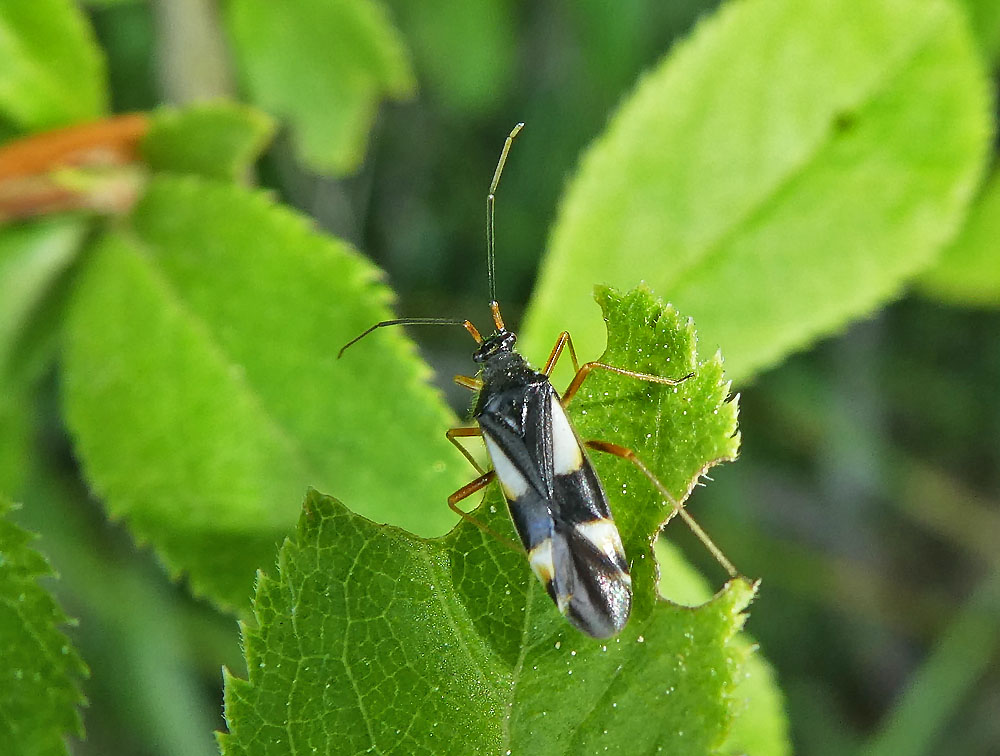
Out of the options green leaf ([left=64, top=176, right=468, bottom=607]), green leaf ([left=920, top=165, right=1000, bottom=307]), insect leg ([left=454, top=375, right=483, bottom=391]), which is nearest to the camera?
green leaf ([left=64, top=176, right=468, bottom=607])

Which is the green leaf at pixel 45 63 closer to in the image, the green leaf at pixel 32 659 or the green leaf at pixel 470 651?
the green leaf at pixel 32 659

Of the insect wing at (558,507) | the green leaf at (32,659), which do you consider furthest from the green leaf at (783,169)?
the green leaf at (32,659)

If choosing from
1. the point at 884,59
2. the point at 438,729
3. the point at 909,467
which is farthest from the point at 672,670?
the point at 909,467

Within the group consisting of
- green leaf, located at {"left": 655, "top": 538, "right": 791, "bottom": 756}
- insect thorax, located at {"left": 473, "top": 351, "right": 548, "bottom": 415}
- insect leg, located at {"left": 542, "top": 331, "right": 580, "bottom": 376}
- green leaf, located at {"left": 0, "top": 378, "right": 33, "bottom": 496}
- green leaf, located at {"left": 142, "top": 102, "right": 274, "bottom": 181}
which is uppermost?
green leaf, located at {"left": 142, "top": 102, "right": 274, "bottom": 181}

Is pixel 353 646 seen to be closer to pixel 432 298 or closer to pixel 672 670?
pixel 672 670

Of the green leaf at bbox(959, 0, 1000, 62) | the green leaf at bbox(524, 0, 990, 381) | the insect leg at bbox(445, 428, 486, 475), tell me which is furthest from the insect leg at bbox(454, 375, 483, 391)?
the green leaf at bbox(959, 0, 1000, 62)

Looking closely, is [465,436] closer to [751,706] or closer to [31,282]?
[751,706]

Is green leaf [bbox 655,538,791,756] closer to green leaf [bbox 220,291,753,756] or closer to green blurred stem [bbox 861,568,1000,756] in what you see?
green leaf [bbox 220,291,753,756]

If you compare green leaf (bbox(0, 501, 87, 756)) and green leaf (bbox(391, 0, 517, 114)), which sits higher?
green leaf (bbox(391, 0, 517, 114))
